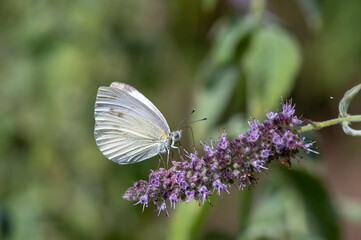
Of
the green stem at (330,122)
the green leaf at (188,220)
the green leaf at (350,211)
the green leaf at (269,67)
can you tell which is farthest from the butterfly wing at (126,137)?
the green leaf at (350,211)

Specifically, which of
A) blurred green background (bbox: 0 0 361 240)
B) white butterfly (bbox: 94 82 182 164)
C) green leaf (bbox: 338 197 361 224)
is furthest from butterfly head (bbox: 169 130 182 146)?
green leaf (bbox: 338 197 361 224)

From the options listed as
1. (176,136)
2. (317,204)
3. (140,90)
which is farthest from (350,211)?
(140,90)

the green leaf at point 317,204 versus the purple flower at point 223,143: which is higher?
the purple flower at point 223,143

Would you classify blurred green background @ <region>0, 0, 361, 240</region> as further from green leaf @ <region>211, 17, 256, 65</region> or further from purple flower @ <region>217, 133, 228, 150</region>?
purple flower @ <region>217, 133, 228, 150</region>

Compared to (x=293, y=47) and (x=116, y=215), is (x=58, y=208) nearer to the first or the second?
(x=116, y=215)

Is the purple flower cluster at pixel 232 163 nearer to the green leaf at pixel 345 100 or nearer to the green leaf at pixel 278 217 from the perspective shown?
the green leaf at pixel 345 100

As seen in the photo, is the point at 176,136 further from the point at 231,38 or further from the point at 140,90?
the point at 140,90

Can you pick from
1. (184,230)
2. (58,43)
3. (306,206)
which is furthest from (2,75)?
(306,206)
